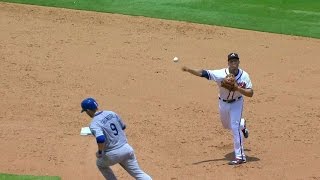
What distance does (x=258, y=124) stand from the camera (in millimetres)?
15773

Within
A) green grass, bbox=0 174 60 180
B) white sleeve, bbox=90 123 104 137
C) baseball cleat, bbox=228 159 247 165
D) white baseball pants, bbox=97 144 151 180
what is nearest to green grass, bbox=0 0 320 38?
baseball cleat, bbox=228 159 247 165

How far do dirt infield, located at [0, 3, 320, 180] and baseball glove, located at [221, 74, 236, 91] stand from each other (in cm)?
143

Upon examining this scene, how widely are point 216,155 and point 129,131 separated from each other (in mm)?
1950

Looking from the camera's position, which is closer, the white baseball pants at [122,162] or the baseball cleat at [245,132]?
the white baseball pants at [122,162]

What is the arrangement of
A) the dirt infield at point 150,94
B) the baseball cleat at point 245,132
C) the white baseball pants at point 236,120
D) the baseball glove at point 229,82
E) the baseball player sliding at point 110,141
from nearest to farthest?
the baseball player sliding at point 110,141, the baseball glove at point 229,82, the white baseball pants at point 236,120, the dirt infield at point 150,94, the baseball cleat at point 245,132

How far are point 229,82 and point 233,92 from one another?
41cm

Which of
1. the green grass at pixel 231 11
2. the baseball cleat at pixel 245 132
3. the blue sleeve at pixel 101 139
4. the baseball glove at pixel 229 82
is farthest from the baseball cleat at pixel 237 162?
the green grass at pixel 231 11

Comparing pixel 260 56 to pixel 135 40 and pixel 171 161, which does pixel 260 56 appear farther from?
pixel 171 161

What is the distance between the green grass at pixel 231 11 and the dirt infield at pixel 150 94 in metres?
0.52

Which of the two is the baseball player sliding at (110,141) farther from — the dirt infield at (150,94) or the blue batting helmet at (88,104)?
the dirt infield at (150,94)

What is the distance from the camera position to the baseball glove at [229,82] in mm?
13266

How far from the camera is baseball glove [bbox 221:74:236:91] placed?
13266 mm

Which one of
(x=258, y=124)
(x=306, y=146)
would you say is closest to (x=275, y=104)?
(x=258, y=124)

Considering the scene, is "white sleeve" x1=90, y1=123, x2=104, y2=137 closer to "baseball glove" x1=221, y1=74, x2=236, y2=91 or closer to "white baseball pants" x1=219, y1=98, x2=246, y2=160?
"baseball glove" x1=221, y1=74, x2=236, y2=91
